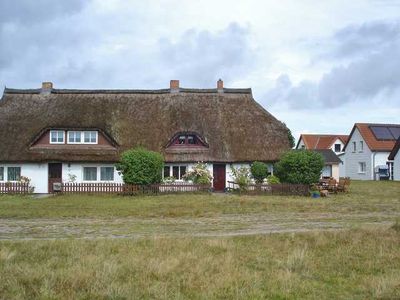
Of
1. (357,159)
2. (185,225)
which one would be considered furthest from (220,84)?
(185,225)

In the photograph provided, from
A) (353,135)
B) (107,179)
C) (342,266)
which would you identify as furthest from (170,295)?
(353,135)

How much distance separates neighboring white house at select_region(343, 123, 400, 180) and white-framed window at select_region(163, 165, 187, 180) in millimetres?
28163

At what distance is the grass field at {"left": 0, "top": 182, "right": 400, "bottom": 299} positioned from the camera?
9281 millimetres

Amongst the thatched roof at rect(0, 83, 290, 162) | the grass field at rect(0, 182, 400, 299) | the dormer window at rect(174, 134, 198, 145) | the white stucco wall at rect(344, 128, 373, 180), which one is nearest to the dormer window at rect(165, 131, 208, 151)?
the dormer window at rect(174, 134, 198, 145)

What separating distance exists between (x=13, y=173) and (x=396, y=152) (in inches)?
1522

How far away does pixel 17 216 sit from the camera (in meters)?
21.5

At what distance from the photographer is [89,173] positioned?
39750 mm

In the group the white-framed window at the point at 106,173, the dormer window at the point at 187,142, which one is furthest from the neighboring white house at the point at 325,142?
the white-framed window at the point at 106,173

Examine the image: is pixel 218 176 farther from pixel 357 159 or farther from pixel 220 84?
pixel 357 159

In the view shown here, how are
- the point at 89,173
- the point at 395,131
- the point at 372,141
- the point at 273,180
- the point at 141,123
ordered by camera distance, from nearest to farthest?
1. the point at 273,180
2. the point at 89,173
3. the point at 141,123
4. the point at 372,141
5. the point at 395,131

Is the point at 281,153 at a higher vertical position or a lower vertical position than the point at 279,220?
higher

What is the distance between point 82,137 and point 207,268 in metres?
30.9

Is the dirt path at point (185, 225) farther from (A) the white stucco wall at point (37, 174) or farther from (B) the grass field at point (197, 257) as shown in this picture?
(A) the white stucco wall at point (37, 174)

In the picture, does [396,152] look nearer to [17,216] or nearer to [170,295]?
[17,216]
